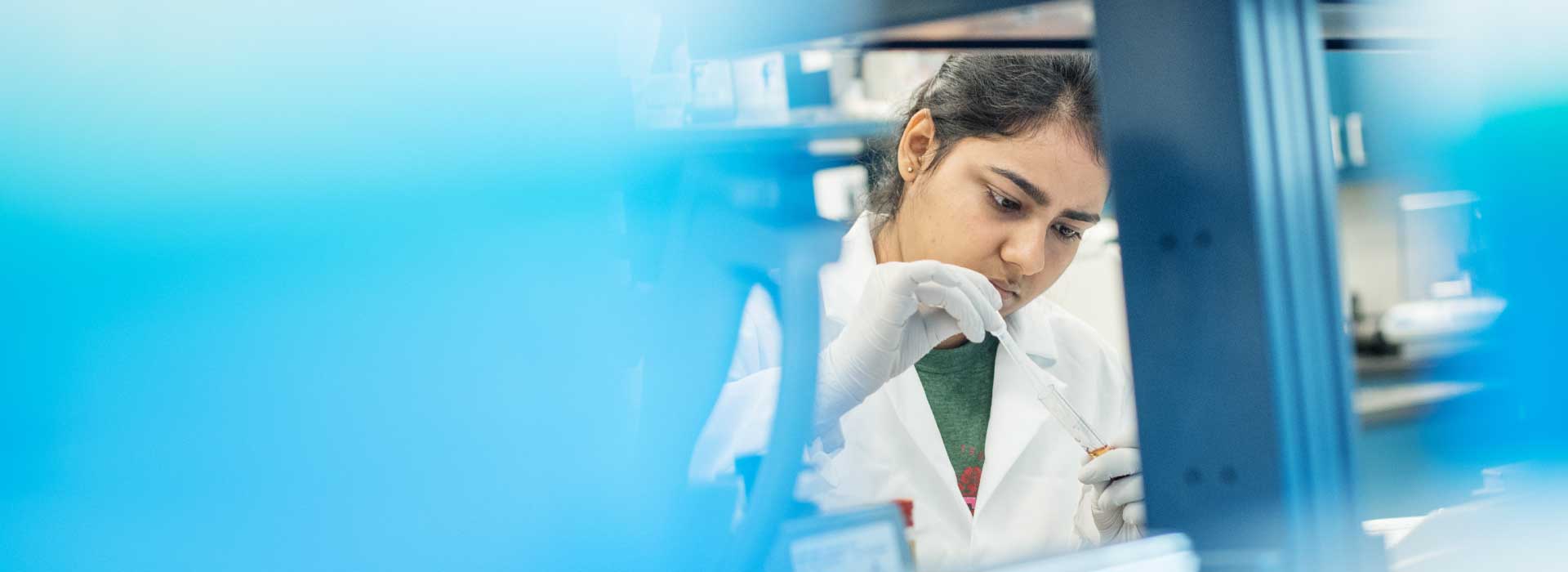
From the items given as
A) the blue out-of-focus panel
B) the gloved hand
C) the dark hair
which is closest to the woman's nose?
the dark hair

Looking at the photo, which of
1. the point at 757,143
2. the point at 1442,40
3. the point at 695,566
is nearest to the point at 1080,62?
the point at 1442,40

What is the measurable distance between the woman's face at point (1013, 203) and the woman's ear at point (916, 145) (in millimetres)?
66

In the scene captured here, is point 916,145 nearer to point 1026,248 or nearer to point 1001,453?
point 1026,248

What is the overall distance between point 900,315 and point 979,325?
8 centimetres

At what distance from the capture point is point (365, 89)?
698 mm

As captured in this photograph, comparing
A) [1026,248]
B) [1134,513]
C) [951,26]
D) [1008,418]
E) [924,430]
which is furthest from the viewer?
[1008,418]

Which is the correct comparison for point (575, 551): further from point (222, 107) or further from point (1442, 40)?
point (1442, 40)

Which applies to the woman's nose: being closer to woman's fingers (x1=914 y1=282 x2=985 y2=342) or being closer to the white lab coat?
the white lab coat

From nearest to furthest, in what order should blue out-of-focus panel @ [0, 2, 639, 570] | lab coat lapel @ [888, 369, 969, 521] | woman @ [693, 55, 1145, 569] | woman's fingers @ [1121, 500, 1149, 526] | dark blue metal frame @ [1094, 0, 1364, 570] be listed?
blue out-of-focus panel @ [0, 2, 639, 570] → dark blue metal frame @ [1094, 0, 1364, 570] → woman @ [693, 55, 1145, 569] → woman's fingers @ [1121, 500, 1149, 526] → lab coat lapel @ [888, 369, 969, 521]

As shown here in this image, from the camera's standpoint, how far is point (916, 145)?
1841mm

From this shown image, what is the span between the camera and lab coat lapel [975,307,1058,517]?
6.38 ft

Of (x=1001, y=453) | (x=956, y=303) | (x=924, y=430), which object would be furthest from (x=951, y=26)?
(x=1001, y=453)

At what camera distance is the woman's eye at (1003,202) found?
5.44 ft

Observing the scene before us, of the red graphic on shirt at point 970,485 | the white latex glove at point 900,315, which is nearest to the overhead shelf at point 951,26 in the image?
the white latex glove at point 900,315
